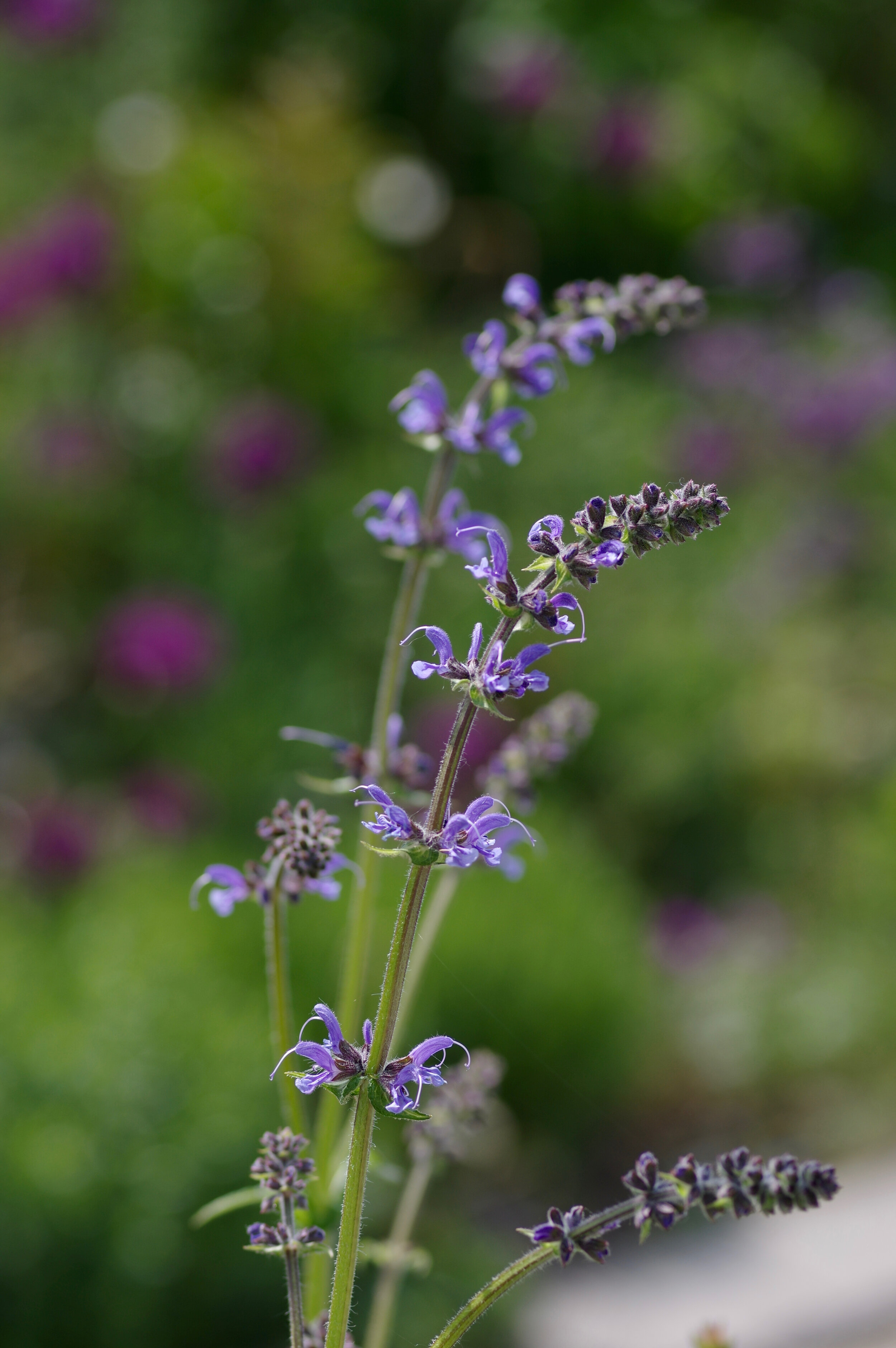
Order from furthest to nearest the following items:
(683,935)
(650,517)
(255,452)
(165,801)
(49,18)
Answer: (49,18)
(255,452)
(683,935)
(165,801)
(650,517)

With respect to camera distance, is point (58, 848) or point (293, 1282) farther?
point (58, 848)

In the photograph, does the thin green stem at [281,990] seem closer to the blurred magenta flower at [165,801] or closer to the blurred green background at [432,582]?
the blurred green background at [432,582]

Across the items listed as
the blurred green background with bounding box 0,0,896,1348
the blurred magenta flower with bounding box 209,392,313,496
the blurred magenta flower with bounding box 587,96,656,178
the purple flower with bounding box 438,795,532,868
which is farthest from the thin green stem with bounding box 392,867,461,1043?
the blurred magenta flower with bounding box 587,96,656,178

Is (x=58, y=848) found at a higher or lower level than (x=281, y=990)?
higher

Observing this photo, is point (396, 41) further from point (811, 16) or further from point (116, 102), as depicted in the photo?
point (811, 16)

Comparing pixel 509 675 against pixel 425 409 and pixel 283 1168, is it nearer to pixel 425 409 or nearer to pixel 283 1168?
pixel 283 1168

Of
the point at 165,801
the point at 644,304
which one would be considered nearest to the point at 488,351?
the point at 644,304

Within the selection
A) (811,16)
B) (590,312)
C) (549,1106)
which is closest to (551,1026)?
(549,1106)
